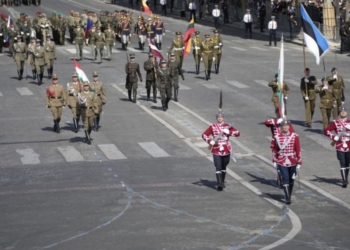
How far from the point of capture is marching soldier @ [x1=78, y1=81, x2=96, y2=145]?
28188 mm

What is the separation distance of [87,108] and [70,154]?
184 centimetres

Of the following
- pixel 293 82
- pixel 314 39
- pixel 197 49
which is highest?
pixel 314 39

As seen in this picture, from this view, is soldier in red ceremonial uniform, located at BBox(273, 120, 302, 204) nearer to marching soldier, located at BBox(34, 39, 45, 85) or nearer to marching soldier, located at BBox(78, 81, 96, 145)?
marching soldier, located at BBox(78, 81, 96, 145)

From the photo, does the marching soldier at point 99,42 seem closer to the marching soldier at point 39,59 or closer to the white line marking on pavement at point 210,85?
the marching soldier at point 39,59

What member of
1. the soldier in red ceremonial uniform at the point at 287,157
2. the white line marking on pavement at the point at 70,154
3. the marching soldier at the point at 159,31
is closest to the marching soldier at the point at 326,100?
Result: the white line marking on pavement at the point at 70,154

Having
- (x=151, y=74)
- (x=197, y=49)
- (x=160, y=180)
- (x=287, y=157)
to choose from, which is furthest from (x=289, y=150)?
(x=197, y=49)

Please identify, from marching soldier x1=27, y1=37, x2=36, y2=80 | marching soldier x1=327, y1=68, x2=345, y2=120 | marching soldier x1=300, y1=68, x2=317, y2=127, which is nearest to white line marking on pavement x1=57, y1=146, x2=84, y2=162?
marching soldier x1=300, y1=68, x2=317, y2=127

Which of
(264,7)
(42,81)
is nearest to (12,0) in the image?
(264,7)

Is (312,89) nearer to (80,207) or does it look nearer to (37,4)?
(80,207)

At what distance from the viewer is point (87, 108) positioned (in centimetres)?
2822

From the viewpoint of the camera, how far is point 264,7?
200 ft

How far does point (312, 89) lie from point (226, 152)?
9.27 m

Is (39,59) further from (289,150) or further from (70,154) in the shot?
(289,150)

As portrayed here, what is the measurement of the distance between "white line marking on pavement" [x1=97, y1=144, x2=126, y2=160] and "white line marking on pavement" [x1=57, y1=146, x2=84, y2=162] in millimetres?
654
